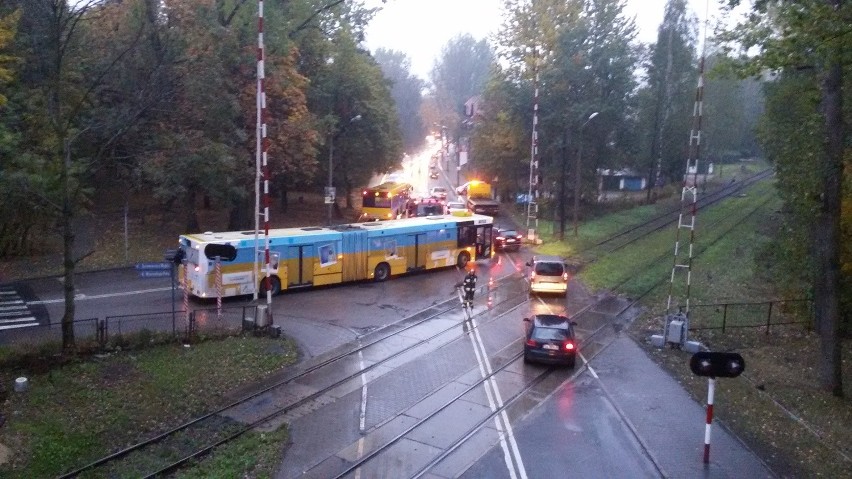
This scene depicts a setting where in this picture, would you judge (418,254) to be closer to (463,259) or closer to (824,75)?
(463,259)

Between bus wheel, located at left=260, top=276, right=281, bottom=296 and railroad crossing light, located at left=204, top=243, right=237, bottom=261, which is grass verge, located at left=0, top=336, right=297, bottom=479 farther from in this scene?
bus wheel, located at left=260, top=276, right=281, bottom=296

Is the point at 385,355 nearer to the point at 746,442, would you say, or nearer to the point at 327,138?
the point at 746,442

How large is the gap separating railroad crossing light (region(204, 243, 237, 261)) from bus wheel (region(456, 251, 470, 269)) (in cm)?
1356

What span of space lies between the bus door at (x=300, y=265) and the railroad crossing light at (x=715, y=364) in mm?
17681

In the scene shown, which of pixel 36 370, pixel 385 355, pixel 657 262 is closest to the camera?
pixel 36 370

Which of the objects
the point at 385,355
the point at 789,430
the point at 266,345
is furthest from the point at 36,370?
the point at 789,430

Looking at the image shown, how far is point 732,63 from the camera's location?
1588 centimetres

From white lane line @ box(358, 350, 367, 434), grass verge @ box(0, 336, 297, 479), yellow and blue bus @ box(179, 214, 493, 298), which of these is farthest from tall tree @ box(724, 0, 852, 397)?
yellow and blue bus @ box(179, 214, 493, 298)

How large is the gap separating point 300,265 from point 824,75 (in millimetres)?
18747

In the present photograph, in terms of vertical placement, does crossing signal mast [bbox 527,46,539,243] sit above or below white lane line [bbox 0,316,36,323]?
above

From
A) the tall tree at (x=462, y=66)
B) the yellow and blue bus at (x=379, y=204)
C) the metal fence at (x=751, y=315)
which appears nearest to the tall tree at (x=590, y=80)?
the yellow and blue bus at (x=379, y=204)

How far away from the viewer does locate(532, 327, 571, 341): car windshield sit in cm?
1866

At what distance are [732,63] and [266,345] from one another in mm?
13894

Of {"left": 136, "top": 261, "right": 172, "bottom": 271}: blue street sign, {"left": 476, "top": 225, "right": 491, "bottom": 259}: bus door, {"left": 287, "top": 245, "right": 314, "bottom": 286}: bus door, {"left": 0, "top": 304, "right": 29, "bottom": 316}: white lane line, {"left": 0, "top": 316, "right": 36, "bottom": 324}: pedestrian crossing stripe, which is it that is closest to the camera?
{"left": 136, "top": 261, "right": 172, "bottom": 271}: blue street sign
